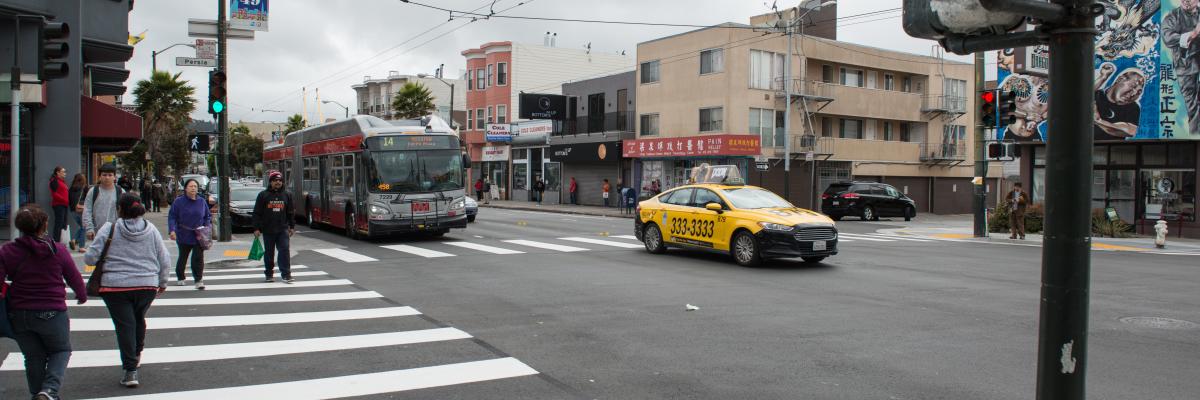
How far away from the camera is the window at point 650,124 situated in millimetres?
41375

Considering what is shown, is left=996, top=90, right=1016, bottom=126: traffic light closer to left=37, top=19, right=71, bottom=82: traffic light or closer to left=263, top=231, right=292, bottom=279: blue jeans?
left=263, top=231, right=292, bottom=279: blue jeans

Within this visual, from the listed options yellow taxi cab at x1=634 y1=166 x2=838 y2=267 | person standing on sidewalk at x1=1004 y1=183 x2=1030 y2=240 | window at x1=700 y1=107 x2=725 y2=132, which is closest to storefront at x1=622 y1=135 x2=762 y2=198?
window at x1=700 y1=107 x2=725 y2=132

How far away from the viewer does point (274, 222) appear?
12.1 meters

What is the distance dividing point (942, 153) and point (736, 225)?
34574 mm

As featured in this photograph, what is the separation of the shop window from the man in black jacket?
78.8 ft

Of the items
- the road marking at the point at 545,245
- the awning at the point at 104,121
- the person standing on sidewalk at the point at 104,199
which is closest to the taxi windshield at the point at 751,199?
the road marking at the point at 545,245

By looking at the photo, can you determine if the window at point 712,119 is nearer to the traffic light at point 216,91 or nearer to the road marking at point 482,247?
the road marking at point 482,247

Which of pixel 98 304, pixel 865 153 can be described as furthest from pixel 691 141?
pixel 98 304

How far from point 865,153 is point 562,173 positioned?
1686 cm

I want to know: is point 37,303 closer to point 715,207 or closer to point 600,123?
point 715,207

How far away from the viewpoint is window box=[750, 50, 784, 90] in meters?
37.3

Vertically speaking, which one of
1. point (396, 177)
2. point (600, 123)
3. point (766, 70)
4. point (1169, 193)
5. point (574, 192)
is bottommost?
point (574, 192)

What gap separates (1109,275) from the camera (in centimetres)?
1345

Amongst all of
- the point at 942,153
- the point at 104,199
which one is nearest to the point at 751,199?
the point at 104,199
